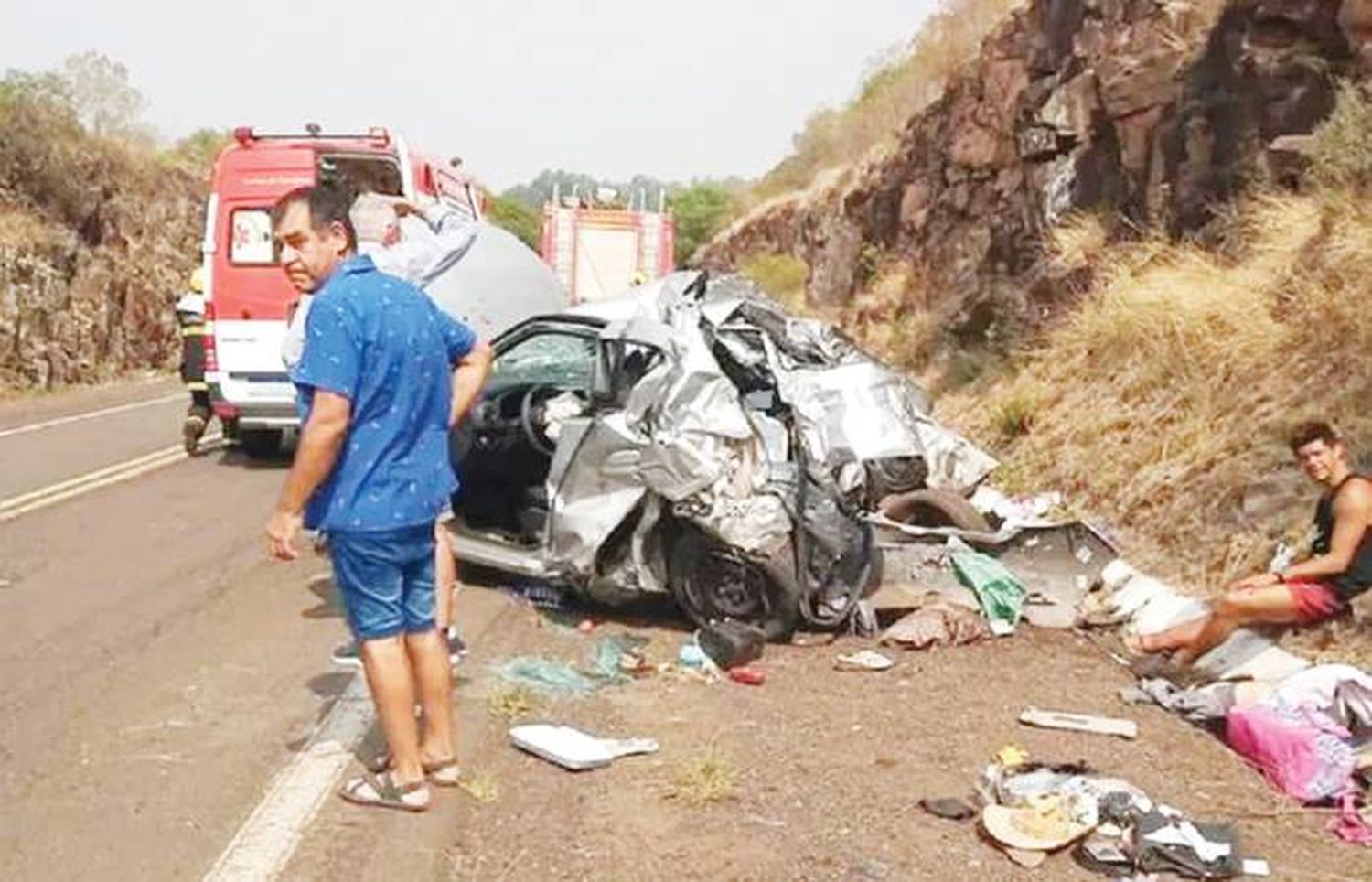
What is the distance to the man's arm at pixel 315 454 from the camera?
4.63 metres

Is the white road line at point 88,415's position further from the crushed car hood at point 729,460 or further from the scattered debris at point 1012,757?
the scattered debris at point 1012,757

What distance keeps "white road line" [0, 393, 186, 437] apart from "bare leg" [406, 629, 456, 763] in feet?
39.3

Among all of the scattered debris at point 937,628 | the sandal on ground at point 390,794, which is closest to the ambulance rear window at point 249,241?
the scattered debris at point 937,628

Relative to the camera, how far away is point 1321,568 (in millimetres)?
6590

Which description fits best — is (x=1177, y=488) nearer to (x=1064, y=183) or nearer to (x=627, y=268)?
(x=1064, y=183)

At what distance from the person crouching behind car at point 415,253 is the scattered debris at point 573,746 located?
0.56 metres

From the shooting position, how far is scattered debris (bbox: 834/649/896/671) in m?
6.89

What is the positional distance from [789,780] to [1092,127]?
11326 mm

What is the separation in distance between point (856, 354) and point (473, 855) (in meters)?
7.08

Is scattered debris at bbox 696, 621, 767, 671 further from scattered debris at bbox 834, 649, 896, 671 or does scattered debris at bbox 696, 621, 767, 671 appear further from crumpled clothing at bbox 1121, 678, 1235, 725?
crumpled clothing at bbox 1121, 678, 1235, 725

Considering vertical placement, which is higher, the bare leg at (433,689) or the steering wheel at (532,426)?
the steering wheel at (532,426)

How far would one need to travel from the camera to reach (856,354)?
433 inches

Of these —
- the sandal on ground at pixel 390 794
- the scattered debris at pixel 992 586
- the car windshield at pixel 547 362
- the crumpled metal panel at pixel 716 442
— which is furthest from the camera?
the car windshield at pixel 547 362

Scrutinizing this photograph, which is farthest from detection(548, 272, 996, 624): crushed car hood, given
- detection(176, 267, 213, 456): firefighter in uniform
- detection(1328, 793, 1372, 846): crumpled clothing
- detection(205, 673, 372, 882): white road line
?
detection(176, 267, 213, 456): firefighter in uniform
